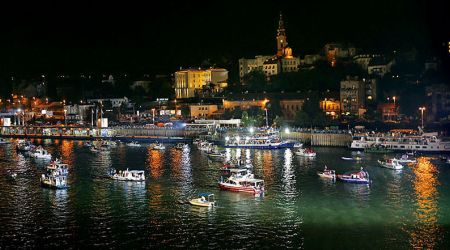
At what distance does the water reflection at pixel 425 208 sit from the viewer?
24.5 metres

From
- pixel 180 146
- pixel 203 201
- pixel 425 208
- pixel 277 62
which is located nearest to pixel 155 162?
pixel 180 146

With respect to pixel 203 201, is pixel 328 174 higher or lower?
higher

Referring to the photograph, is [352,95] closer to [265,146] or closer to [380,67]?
[380,67]

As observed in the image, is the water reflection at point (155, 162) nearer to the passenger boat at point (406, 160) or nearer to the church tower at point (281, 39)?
the passenger boat at point (406, 160)

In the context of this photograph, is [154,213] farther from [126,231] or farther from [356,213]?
[356,213]

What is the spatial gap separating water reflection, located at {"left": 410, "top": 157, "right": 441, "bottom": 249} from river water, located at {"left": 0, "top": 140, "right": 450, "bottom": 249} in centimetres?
5

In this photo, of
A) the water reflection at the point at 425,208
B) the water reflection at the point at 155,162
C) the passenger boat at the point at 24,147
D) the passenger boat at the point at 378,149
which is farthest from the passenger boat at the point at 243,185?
the passenger boat at the point at 24,147

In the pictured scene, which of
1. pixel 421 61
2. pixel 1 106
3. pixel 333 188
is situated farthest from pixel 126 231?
pixel 1 106

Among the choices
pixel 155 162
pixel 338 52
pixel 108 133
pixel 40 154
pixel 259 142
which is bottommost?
pixel 155 162

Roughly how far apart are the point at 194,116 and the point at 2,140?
21.9m

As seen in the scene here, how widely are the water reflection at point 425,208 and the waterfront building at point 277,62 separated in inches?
1720

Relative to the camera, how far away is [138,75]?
112 m

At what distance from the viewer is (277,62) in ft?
277

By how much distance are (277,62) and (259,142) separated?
3102 centimetres
